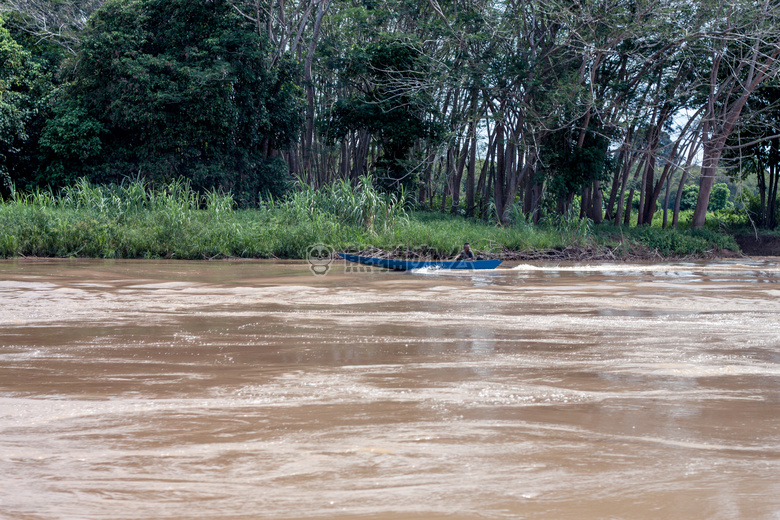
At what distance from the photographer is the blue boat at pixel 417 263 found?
11.1 meters

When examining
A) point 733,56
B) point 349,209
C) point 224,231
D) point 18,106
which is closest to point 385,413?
point 224,231

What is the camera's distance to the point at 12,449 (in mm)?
2377

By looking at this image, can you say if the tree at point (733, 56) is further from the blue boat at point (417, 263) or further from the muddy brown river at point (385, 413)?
the muddy brown river at point (385, 413)

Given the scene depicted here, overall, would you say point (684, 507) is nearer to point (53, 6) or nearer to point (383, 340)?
point (383, 340)

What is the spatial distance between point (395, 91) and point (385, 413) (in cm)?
1937

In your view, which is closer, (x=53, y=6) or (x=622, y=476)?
(x=622, y=476)

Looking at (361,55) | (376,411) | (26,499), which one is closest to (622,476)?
(376,411)

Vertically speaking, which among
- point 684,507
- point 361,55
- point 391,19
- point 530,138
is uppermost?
point 391,19

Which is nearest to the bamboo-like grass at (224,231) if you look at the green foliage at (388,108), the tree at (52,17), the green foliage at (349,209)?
the green foliage at (349,209)

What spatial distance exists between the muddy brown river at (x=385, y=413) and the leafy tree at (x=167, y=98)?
548 inches

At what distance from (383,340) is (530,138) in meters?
16.4

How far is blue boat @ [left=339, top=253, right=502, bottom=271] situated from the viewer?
36.5 ft

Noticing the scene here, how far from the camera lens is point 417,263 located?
1110 centimetres

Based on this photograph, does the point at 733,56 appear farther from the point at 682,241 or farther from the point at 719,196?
the point at 719,196
